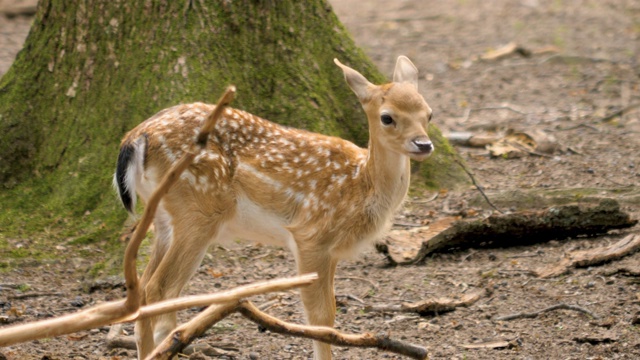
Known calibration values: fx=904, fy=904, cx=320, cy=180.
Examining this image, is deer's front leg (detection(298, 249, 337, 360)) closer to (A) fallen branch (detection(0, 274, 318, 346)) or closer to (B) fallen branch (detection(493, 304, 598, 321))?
(B) fallen branch (detection(493, 304, 598, 321))

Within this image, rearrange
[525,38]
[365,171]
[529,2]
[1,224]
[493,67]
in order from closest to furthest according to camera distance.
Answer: [365,171]
[1,224]
[493,67]
[525,38]
[529,2]

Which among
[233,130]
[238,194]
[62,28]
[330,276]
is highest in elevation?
[62,28]

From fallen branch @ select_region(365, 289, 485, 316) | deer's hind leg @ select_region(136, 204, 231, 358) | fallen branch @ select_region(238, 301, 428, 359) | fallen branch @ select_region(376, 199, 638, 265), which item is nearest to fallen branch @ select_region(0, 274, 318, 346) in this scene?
fallen branch @ select_region(238, 301, 428, 359)


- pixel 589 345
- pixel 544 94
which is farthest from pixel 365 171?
pixel 544 94

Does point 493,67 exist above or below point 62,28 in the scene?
below

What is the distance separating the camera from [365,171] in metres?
5.43

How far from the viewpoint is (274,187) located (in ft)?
17.5

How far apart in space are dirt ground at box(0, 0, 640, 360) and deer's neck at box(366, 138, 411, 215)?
778 mm

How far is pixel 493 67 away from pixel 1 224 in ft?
26.1

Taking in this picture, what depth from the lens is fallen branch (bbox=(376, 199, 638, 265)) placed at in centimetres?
632

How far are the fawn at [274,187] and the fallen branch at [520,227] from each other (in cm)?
104

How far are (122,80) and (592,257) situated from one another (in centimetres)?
358

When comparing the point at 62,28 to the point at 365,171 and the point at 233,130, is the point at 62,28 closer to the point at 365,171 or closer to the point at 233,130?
the point at 233,130

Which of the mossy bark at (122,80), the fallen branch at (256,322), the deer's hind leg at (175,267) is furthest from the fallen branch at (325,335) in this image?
the mossy bark at (122,80)
